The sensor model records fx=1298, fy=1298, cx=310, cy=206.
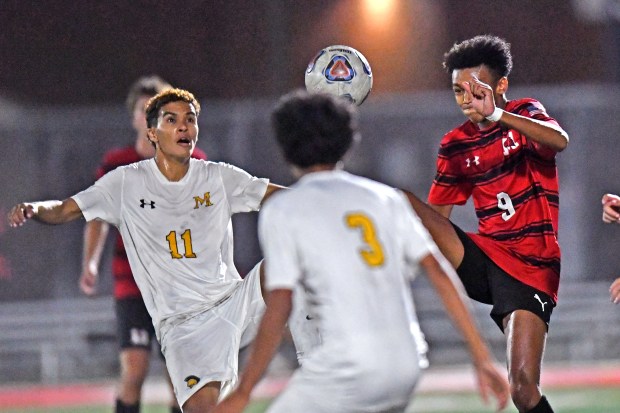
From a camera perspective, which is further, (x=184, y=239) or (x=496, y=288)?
(x=496, y=288)

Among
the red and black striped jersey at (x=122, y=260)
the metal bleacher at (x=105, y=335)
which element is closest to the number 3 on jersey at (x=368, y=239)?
the red and black striped jersey at (x=122, y=260)

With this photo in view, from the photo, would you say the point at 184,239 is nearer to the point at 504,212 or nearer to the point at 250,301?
the point at 250,301

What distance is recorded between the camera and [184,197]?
21.0 feet

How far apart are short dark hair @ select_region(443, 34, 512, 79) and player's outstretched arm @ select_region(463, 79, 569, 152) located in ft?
1.26

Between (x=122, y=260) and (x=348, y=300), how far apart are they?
158 inches

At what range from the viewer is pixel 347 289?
4348mm

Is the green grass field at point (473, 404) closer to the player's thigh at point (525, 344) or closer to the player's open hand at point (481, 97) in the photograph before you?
the player's thigh at point (525, 344)

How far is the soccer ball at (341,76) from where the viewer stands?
666cm

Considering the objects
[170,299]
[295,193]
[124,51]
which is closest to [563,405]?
[170,299]

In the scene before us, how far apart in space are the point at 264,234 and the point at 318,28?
564 inches

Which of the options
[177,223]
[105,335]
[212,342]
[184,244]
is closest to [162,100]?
[177,223]

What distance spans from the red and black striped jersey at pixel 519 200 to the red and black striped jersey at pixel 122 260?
1.95 m

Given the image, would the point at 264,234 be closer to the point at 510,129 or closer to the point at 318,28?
the point at 510,129

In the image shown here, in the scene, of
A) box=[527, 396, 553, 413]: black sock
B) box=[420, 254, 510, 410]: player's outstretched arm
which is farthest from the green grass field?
box=[420, 254, 510, 410]: player's outstretched arm
